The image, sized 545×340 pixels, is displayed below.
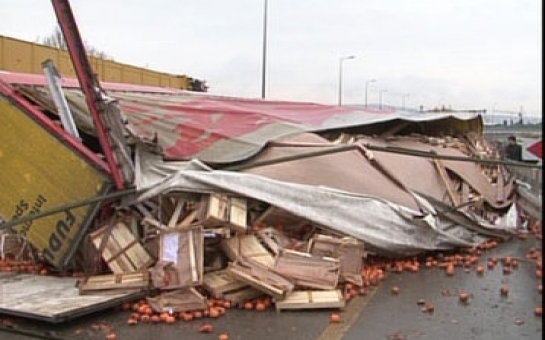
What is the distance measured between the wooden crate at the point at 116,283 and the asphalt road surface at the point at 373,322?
0.30 meters

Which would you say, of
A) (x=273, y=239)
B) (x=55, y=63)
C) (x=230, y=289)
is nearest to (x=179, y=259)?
(x=230, y=289)

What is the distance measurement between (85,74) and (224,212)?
2170 millimetres

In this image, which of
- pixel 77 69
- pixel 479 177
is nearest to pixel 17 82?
pixel 77 69

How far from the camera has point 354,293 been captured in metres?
7.26

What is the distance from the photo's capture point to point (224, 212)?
7406 mm

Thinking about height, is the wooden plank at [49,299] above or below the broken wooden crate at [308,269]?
below

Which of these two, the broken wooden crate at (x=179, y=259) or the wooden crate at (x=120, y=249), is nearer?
the broken wooden crate at (x=179, y=259)

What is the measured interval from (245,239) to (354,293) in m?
1.33

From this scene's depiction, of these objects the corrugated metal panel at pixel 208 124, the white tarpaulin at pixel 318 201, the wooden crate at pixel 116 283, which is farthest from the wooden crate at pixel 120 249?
the corrugated metal panel at pixel 208 124

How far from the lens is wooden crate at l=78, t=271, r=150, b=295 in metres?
6.81

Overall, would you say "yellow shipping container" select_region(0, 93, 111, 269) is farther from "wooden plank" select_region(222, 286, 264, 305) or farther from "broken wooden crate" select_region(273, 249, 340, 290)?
"broken wooden crate" select_region(273, 249, 340, 290)

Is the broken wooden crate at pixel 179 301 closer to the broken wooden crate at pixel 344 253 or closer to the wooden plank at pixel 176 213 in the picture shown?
the wooden plank at pixel 176 213

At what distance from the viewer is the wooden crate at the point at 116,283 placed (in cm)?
681

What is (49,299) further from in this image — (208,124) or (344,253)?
(208,124)
